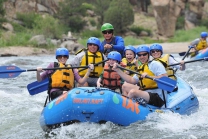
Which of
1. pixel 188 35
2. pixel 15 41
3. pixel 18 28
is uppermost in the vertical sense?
pixel 18 28

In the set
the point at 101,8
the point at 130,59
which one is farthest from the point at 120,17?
the point at 130,59

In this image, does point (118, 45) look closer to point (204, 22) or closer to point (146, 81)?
point (146, 81)

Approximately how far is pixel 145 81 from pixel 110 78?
524mm

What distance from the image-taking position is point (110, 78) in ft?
20.1

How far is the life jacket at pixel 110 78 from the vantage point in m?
6.10

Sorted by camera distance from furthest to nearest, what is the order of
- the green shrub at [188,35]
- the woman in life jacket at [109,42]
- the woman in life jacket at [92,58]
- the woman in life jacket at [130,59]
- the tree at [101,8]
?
1. the tree at [101,8]
2. the green shrub at [188,35]
3. the woman in life jacket at [109,42]
4. the woman in life jacket at [130,59]
5. the woman in life jacket at [92,58]

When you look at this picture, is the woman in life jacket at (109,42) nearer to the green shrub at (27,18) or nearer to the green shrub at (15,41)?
the green shrub at (15,41)

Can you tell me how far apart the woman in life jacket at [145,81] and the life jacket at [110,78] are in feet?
0.62

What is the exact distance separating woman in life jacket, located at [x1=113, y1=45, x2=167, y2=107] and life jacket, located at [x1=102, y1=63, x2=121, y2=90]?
0.19 metres

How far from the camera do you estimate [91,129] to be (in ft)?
17.2

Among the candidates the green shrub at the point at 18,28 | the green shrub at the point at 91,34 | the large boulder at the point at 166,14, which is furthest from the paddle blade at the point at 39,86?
the large boulder at the point at 166,14

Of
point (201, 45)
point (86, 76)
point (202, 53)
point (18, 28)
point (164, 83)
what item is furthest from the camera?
point (18, 28)

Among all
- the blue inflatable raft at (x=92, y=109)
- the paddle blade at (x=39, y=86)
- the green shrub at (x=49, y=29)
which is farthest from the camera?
the green shrub at (x=49, y=29)

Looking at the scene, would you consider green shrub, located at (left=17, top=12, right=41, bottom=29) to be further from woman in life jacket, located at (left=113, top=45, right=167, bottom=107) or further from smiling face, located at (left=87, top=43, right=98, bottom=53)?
woman in life jacket, located at (left=113, top=45, right=167, bottom=107)
